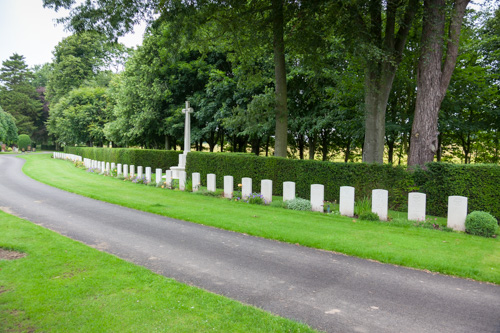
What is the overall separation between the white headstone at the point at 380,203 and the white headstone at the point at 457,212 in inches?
64.0

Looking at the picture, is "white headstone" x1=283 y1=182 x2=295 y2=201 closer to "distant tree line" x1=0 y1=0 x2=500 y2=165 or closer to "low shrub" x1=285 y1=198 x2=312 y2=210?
"low shrub" x1=285 y1=198 x2=312 y2=210

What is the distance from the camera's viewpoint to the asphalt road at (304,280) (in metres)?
3.83

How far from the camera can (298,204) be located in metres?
11.1

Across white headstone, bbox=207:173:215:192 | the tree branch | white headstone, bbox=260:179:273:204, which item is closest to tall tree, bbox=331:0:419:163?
the tree branch

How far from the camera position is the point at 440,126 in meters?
18.2

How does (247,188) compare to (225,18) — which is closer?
(247,188)

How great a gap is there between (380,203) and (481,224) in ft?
8.11

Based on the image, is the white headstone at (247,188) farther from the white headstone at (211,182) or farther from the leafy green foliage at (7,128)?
the leafy green foliage at (7,128)

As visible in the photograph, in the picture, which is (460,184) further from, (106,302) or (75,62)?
(75,62)

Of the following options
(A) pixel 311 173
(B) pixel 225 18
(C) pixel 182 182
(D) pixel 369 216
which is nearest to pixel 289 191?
(A) pixel 311 173

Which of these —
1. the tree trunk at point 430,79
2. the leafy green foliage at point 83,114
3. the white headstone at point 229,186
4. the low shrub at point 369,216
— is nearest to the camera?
the low shrub at point 369,216

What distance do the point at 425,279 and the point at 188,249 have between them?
4.29 meters

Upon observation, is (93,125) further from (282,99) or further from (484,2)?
(484,2)

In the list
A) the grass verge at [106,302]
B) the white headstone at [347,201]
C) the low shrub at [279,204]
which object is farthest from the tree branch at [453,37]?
the grass verge at [106,302]
